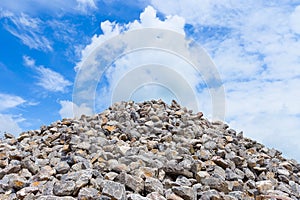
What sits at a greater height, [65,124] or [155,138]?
[65,124]

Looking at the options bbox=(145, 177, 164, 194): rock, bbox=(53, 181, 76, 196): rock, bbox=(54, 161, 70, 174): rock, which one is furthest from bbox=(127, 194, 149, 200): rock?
bbox=(54, 161, 70, 174): rock

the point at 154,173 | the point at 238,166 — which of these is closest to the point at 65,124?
the point at 154,173

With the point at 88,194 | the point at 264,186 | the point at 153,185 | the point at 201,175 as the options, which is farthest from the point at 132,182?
the point at 264,186

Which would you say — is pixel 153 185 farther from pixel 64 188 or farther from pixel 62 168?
pixel 62 168

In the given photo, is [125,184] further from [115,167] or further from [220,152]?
[220,152]

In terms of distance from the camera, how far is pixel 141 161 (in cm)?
422

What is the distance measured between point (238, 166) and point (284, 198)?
→ 2.80 ft

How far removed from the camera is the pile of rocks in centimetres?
373

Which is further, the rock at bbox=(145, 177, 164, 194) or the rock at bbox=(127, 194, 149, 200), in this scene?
the rock at bbox=(145, 177, 164, 194)

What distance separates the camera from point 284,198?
4.13m

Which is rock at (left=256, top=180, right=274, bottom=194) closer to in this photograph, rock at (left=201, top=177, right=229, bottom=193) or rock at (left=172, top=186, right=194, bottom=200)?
rock at (left=201, top=177, right=229, bottom=193)

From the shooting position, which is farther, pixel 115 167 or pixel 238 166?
pixel 238 166

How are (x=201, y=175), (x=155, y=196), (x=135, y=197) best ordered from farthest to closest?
(x=201, y=175), (x=155, y=196), (x=135, y=197)

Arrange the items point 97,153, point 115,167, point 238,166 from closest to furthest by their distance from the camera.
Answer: point 115,167 < point 97,153 < point 238,166
